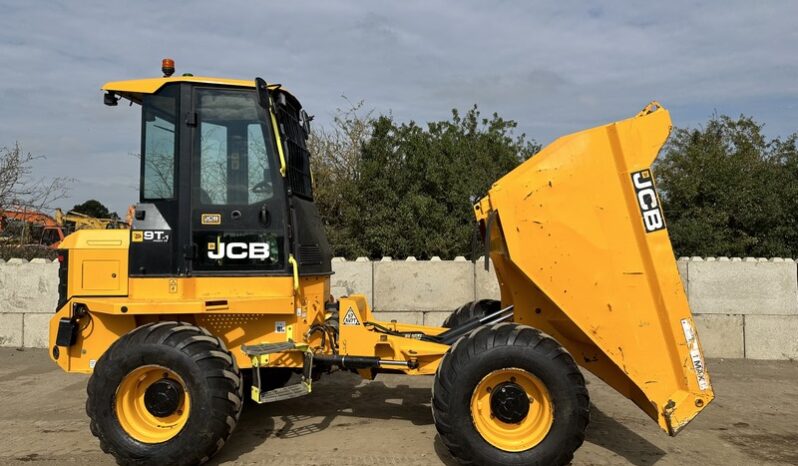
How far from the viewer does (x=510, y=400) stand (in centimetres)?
461

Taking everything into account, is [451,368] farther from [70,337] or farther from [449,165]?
[449,165]

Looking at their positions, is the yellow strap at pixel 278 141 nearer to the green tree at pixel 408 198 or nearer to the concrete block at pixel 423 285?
the concrete block at pixel 423 285

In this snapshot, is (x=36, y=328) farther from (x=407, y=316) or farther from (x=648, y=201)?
(x=648, y=201)

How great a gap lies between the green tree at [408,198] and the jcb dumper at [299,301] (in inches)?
302

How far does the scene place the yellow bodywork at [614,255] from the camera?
179 inches

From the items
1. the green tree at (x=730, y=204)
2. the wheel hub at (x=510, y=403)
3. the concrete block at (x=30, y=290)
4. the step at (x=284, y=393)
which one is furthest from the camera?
the green tree at (x=730, y=204)

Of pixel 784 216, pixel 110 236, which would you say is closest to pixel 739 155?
pixel 784 216

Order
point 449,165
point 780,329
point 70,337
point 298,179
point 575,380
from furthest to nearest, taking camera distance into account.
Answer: point 449,165 → point 780,329 → point 298,179 → point 70,337 → point 575,380

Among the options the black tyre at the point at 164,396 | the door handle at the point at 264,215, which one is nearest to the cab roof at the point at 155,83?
the door handle at the point at 264,215

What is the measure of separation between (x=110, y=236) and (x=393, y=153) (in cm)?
919

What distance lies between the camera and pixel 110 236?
5340 mm

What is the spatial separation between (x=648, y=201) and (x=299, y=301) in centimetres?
290

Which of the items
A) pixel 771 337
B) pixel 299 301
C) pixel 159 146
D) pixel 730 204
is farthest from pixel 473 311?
pixel 730 204

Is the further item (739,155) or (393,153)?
(739,155)
